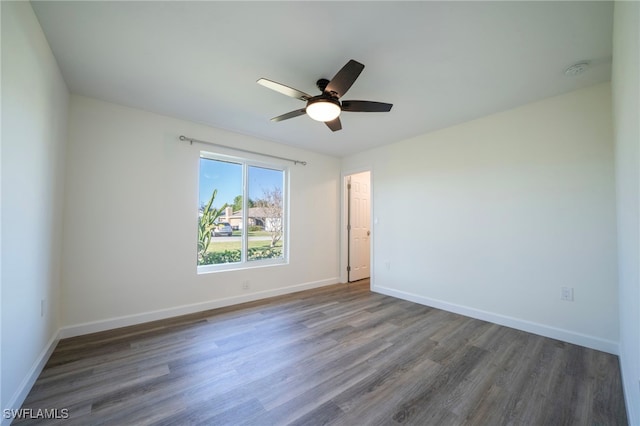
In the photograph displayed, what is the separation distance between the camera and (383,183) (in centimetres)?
422

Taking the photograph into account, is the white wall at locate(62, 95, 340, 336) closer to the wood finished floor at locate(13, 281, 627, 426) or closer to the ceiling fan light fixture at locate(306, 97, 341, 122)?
the wood finished floor at locate(13, 281, 627, 426)

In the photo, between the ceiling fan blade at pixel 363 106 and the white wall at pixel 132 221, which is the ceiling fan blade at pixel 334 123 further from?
the white wall at pixel 132 221

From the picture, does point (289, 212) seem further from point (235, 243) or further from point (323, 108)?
point (323, 108)

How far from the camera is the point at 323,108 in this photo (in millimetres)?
2104

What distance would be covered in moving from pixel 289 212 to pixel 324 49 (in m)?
2.71

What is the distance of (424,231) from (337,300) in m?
1.68

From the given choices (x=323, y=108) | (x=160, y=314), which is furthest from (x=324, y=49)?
(x=160, y=314)

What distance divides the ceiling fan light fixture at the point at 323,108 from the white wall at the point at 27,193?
1773mm

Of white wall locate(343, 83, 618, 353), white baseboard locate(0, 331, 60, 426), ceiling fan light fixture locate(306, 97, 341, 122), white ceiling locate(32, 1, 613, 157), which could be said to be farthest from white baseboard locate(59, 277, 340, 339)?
ceiling fan light fixture locate(306, 97, 341, 122)

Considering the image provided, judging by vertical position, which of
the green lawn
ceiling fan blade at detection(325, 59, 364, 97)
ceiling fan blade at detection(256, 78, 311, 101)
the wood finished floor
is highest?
ceiling fan blade at detection(325, 59, 364, 97)

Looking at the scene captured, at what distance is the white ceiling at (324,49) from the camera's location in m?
1.56

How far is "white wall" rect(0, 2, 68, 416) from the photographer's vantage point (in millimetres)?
1367

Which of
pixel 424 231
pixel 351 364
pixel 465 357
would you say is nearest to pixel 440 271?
pixel 424 231

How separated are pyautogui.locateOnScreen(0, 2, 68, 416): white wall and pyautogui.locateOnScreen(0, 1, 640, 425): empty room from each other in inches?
0.9
